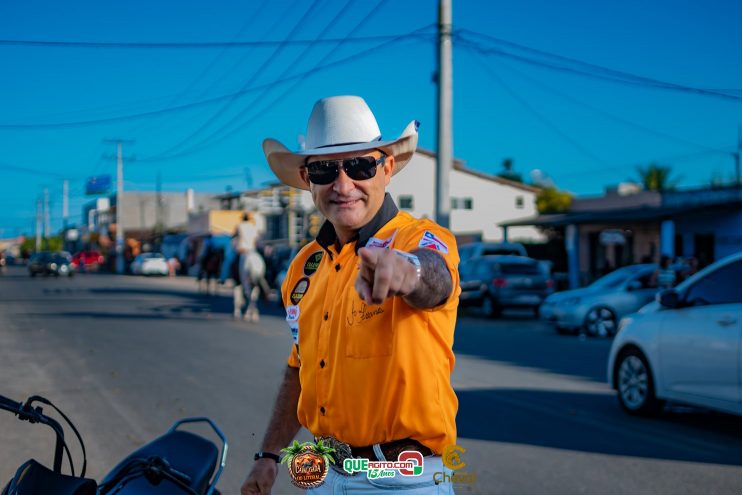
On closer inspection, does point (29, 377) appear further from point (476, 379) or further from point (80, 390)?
point (476, 379)

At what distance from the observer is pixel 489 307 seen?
788 inches

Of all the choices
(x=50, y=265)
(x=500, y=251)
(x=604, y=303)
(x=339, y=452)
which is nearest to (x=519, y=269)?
(x=500, y=251)

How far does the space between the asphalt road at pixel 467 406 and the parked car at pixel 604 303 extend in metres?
0.59

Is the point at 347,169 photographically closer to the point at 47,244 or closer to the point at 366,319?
the point at 366,319

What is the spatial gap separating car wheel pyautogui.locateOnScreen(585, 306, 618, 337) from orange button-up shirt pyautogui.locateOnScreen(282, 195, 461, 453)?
47.3 feet

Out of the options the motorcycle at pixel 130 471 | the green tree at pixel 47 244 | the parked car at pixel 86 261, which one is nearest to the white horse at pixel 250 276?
the motorcycle at pixel 130 471

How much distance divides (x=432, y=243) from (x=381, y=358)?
13.4 inches

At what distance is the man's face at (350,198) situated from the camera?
2.38 m

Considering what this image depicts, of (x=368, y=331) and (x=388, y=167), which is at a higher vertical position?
(x=388, y=167)

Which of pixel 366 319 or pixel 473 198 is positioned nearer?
pixel 366 319

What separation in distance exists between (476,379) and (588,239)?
27.6 m

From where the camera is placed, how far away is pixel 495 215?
181ft

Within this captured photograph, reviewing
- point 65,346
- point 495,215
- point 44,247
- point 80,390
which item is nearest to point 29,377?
point 80,390

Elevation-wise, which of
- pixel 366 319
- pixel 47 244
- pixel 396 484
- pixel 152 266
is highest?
pixel 47 244
